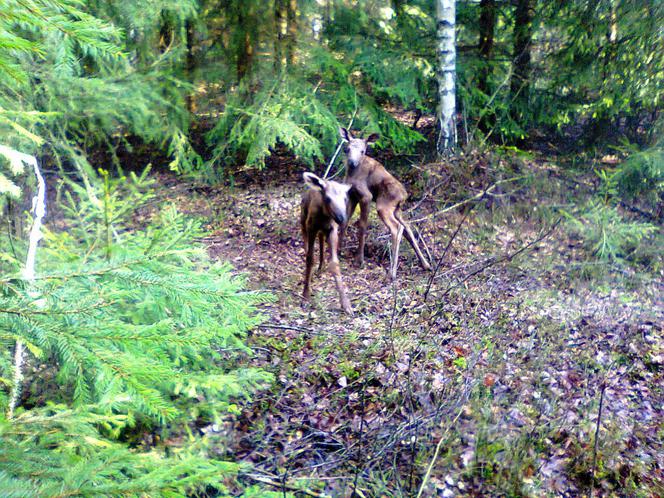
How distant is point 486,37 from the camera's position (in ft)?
37.9

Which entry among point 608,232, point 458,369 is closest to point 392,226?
point 458,369

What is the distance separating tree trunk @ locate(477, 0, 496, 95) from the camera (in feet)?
37.1

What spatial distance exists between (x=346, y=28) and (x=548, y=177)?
5.23 meters

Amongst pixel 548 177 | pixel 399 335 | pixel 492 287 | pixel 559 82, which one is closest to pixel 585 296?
pixel 492 287

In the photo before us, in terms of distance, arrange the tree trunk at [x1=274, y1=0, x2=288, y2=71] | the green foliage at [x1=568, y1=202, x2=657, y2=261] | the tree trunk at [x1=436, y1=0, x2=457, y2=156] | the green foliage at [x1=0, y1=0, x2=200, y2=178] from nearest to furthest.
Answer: the green foliage at [x1=0, y1=0, x2=200, y2=178] < the green foliage at [x1=568, y1=202, x2=657, y2=261] < the tree trunk at [x1=436, y1=0, x2=457, y2=156] < the tree trunk at [x1=274, y1=0, x2=288, y2=71]

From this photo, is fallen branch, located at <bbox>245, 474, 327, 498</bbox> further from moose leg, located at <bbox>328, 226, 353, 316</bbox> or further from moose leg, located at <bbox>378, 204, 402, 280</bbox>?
moose leg, located at <bbox>378, 204, 402, 280</bbox>

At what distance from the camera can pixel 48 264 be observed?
393 cm

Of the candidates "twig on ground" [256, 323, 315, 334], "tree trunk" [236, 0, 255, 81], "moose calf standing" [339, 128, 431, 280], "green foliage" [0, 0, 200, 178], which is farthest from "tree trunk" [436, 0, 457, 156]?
"twig on ground" [256, 323, 315, 334]

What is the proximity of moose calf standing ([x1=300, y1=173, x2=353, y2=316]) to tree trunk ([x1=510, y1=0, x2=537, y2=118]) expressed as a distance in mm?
6699

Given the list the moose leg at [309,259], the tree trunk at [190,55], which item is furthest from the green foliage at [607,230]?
the tree trunk at [190,55]

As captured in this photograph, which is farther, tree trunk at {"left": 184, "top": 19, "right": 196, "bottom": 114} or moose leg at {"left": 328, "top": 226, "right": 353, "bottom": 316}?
tree trunk at {"left": 184, "top": 19, "right": 196, "bottom": 114}

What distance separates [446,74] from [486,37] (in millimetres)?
2629

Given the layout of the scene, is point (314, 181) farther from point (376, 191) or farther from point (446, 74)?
point (446, 74)

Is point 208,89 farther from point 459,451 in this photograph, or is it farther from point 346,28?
point 459,451
